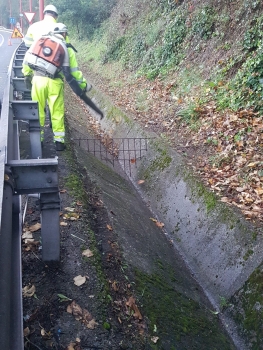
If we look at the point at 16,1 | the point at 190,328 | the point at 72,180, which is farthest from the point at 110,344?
the point at 16,1

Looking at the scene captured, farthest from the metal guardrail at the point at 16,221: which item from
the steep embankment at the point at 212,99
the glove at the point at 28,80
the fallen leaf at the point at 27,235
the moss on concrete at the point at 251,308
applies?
the glove at the point at 28,80

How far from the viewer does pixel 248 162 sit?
5.90 m

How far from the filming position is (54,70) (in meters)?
5.70

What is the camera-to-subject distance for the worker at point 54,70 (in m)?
5.61

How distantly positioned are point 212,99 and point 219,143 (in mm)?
1865

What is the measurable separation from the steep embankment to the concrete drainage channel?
4cm

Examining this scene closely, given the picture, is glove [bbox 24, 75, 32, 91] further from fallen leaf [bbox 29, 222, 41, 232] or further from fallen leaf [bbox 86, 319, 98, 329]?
fallen leaf [bbox 86, 319, 98, 329]

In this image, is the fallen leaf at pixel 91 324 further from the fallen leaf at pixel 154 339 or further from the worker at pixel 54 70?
the worker at pixel 54 70

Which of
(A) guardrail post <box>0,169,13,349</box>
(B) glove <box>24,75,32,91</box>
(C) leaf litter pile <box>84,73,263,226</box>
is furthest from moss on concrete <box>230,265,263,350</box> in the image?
(B) glove <box>24,75,32,91</box>

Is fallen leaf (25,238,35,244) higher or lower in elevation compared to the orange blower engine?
lower

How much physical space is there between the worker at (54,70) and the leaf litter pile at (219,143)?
2376 mm

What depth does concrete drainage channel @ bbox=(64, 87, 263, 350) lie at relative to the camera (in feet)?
14.9

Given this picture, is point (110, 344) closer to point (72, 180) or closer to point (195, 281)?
point (195, 281)

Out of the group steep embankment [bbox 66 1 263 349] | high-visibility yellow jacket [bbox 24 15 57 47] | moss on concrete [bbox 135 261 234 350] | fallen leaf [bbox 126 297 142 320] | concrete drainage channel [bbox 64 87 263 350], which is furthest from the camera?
high-visibility yellow jacket [bbox 24 15 57 47]
